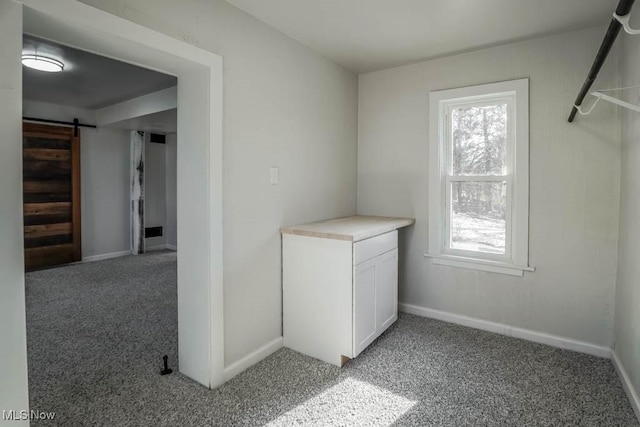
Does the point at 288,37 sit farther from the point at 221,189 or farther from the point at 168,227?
the point at 168,227

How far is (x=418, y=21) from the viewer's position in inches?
90.0

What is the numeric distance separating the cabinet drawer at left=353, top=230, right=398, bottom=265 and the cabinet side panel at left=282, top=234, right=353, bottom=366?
0.21ft

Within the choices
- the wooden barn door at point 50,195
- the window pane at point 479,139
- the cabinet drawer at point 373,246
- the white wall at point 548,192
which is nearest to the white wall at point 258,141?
the cabinet drawer at point 373,246

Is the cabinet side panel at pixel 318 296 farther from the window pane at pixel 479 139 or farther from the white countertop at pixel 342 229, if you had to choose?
the window pane at pixel 479 139

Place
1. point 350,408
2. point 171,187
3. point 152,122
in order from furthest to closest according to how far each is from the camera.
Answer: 1. point 171,187
2. point 152,122
3. point 350,408

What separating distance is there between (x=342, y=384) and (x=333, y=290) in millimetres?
563

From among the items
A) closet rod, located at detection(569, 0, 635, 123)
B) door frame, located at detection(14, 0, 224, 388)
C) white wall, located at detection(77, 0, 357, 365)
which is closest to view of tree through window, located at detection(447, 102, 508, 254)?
closet rod, located at detection(569, 0, 635, 123)

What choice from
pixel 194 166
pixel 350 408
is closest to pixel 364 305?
pixel 350 408

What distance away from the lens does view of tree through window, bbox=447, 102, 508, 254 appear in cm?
277

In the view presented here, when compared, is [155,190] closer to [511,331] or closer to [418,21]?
[418,21]

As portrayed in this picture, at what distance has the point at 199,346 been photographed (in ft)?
6.81

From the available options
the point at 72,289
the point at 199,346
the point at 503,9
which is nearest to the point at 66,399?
the point at 199,346

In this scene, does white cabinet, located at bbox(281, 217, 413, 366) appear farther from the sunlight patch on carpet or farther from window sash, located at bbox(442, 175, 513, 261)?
window sash, located at bbox(442, 175, 513, 261)

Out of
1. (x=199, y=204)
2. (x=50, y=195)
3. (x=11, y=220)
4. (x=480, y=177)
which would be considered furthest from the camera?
(x=50, y=195)
